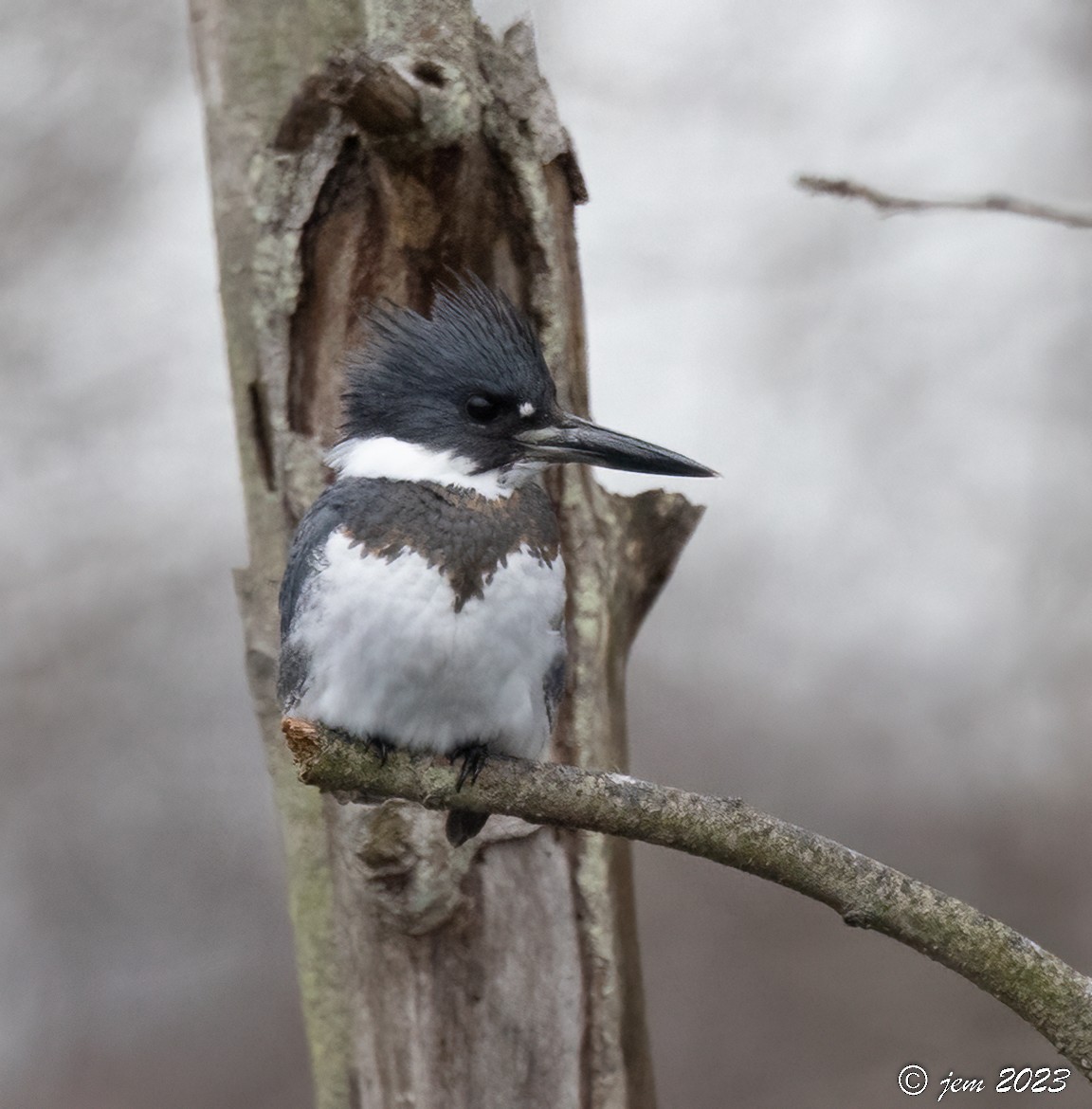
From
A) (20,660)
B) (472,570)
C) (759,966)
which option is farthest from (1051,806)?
(20,660)

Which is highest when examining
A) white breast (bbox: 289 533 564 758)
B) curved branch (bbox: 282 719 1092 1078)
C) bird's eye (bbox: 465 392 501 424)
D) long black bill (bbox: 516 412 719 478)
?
bird's eye (bbox: 465 392 501 424)

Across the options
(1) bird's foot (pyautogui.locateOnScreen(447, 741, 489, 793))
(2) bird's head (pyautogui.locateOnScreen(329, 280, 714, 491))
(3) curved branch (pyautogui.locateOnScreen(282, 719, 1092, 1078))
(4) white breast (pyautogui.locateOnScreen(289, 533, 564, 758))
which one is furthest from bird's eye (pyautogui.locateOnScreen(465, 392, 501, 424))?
(3) curved branch (pyautogui.locateOnScreen(282, 719, 1092, 1078))

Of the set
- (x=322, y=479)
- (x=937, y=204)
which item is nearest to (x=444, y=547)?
(x=322, y=479)

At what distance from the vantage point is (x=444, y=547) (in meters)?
1.91

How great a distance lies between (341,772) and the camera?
1.58m

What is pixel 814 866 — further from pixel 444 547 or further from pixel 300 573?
pixel 300 573

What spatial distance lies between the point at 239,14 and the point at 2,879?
7.61 ft

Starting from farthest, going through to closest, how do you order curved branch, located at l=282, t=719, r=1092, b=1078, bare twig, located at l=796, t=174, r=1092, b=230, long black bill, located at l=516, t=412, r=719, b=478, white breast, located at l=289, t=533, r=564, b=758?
long black bill, located at l=516, t=412, r=719, b=478 < white breast, located at l=289, t=533, r=564, b=758 < curved branch, located at l=282, t=719, r=1092, b=1078 < bare twig, located at l=796, t=174, r=1092, b=230

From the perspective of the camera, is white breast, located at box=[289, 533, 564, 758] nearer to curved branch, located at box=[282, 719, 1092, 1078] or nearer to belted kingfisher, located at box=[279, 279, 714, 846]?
belted kingfisher, located at box=[279, 279, 714, 846]

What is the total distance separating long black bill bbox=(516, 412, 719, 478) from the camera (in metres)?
2.04

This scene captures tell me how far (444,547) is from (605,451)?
0.91 feet

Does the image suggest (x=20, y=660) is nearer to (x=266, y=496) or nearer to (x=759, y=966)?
(x=266, y=496)

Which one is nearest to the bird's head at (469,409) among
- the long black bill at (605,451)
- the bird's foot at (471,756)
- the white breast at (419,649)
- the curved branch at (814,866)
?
the long black bill at (605,451)

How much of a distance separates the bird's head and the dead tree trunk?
20cm
